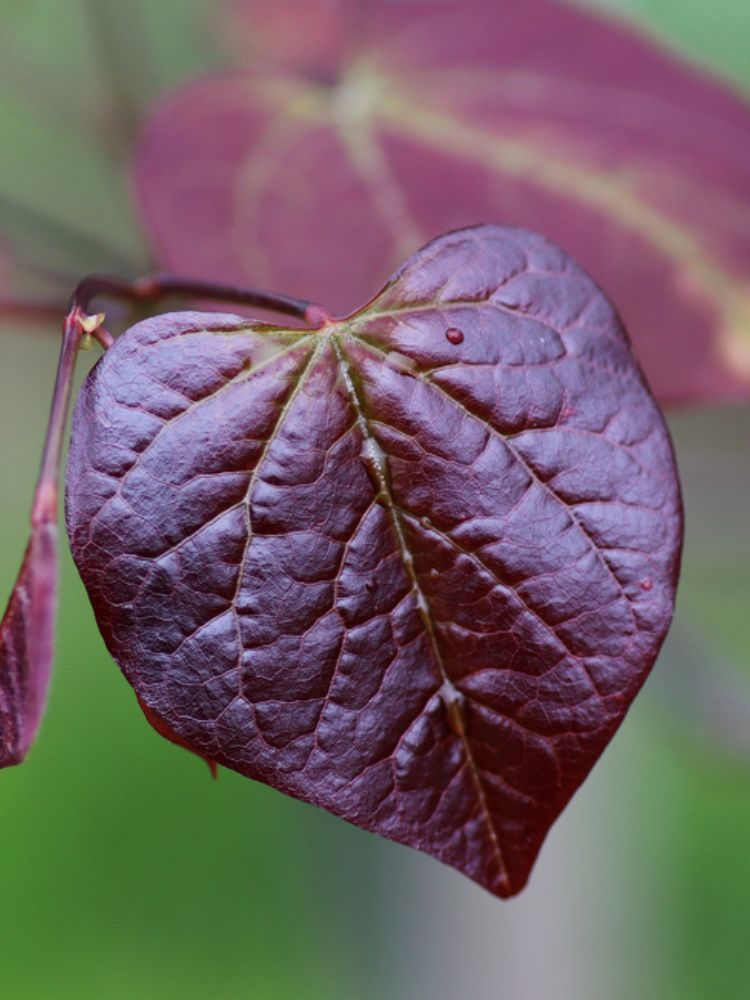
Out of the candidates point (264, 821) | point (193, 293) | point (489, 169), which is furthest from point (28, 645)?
point (264, 821)

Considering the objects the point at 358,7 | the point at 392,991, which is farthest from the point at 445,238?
the point at 392,991

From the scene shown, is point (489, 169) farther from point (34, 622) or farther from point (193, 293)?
point (34, 622)

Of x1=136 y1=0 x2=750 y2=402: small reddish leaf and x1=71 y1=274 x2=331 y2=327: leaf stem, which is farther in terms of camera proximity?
x1=136 y1=0 x2=750 y2=402: small reddish leaf

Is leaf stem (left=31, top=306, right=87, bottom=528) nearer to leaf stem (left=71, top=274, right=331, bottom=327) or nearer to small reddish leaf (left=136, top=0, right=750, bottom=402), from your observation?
leaf stem (left=71, top=274, right=331, bottom=327)

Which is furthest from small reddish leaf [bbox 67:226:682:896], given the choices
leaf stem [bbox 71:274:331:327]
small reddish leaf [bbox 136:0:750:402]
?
small reddish leaf [bbox 136:0:750:402]

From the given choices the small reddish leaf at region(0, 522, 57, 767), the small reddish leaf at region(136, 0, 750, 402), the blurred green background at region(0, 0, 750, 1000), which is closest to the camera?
the small reddish leaf at region(0, 522, 57, 767)
